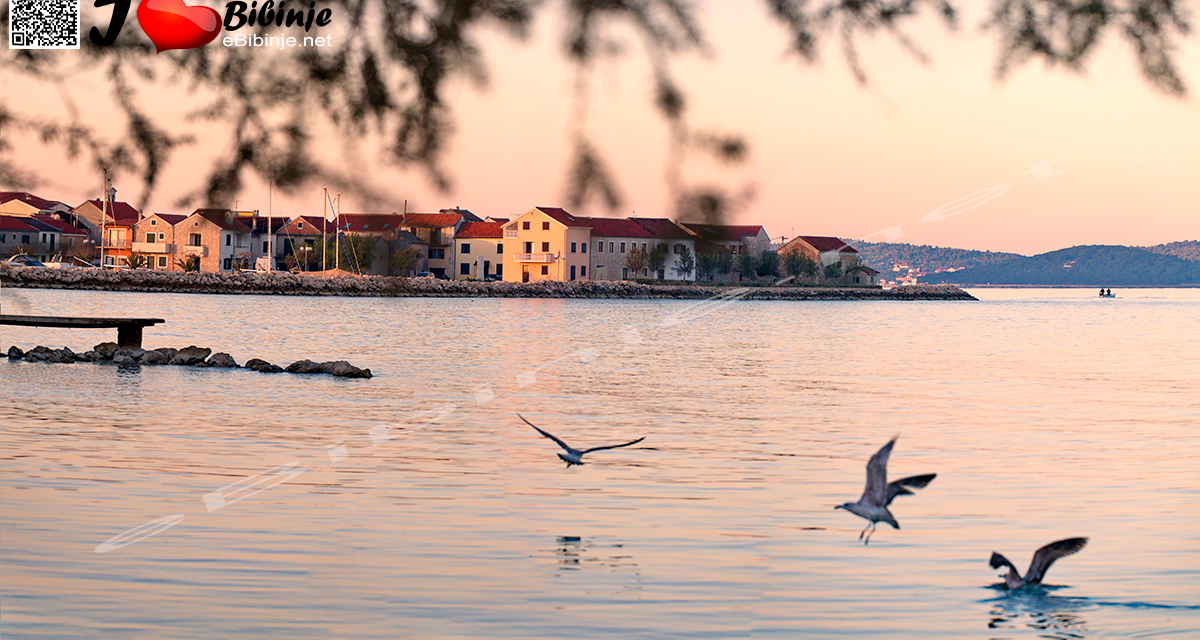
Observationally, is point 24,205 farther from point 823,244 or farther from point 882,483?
point 882,483

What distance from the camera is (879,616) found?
987cm

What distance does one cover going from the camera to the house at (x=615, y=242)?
280cm

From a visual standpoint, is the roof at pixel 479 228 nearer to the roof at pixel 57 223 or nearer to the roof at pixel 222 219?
the roof at pixel 222 219

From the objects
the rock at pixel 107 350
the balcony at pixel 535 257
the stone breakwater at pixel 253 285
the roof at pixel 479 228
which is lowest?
the rock at pixel 107 350

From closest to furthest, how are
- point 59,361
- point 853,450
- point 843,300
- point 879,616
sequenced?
point 879,616
point 853,450
point 59,361
point 843,300

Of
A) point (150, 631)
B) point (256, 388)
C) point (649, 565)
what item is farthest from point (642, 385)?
point (150, 631)

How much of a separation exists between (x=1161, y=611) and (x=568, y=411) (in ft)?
61.1

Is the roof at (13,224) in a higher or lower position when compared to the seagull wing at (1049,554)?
higher

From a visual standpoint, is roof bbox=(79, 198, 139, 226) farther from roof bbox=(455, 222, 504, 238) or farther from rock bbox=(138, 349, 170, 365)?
rock bbox=(138, 349, 170, 365)

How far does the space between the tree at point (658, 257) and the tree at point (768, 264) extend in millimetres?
308

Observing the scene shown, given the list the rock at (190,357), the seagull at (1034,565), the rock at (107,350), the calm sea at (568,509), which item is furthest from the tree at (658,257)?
the rock at (107,350)

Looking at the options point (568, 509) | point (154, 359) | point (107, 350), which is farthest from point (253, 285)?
point (568, 509)

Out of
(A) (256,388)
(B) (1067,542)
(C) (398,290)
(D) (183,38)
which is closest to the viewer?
(D) (183,38)

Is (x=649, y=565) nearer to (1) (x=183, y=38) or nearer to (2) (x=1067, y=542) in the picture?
(2) (x=1067, y=542)
